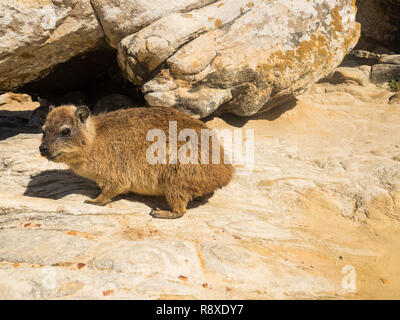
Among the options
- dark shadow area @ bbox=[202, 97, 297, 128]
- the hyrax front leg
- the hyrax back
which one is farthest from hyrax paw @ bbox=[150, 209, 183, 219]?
dark shadow area @ bbox=[202, 97, 297, 128]

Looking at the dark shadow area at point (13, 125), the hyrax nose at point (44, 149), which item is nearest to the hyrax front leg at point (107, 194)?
the hyrax nose at point (44, 149)

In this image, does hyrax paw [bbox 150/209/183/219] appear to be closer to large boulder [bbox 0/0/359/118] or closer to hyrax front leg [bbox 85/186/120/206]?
hyrax front leg [bbox 85/186/120/206]

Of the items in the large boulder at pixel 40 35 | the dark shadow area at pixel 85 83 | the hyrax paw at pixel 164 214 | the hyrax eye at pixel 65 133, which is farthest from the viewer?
the dark shadow area at pixel 85 83

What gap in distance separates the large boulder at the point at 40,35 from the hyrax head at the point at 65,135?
7.02 feet

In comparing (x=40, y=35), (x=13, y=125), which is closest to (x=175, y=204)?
(x=40, y=35)

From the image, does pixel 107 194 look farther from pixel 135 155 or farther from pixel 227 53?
pixel 227 53

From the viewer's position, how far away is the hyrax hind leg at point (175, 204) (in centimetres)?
493

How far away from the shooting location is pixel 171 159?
16.3 ft

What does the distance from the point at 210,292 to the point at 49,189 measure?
340cm

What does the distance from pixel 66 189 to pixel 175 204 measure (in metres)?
1.98

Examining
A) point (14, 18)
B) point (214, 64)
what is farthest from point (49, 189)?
point (214, 64)

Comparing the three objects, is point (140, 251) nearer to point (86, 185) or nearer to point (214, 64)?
point (86, 185)

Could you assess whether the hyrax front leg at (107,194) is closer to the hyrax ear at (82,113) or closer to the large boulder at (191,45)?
the hyrax ear at (82,113)

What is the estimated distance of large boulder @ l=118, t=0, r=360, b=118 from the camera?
23.1ft
